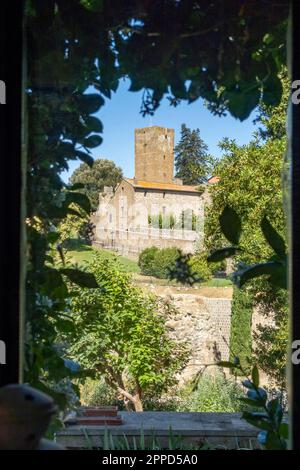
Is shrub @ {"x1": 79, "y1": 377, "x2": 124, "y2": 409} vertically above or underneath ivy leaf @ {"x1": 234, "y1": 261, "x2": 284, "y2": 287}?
underneath

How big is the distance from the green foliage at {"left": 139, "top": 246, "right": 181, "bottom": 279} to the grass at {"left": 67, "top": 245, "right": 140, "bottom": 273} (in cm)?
6

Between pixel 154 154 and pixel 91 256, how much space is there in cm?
34

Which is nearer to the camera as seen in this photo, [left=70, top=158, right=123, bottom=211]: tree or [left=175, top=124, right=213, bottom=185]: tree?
[left=70, top=158, right=123, bottom=211]: tree

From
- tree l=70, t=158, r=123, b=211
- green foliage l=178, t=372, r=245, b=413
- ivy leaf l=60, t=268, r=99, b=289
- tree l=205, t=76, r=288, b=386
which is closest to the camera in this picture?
ivy leaf l=60, t=268, r=99, b=289

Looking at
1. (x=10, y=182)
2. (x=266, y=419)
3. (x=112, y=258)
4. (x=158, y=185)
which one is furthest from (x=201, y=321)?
(x=10, y=182)

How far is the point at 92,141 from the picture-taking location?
46.2 inches

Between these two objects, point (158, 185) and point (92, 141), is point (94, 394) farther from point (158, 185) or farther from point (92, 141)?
point (92, 141)

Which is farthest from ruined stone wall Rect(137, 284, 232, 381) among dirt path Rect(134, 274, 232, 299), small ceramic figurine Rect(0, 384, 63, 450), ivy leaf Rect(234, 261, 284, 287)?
small ceramic figurine Rect(0, 384, 63, 450)

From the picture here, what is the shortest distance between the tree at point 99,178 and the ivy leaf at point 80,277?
295 millimetres

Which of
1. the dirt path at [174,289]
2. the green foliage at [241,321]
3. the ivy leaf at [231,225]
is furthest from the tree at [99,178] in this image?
the green foliage at [241,321]

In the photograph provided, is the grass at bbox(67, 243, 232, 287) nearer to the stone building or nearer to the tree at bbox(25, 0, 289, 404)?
the stone building

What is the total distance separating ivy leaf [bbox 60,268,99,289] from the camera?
1081mm

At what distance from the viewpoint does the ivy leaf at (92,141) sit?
1165 millimetres

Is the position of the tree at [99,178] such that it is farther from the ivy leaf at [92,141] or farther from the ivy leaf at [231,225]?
the ivy leaf at [231,225]
